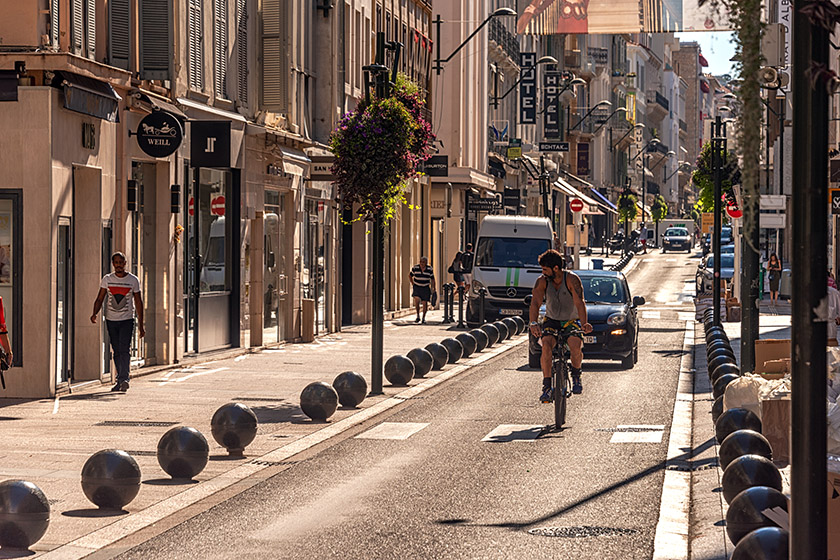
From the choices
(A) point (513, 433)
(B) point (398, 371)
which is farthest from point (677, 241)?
(A) point (513, 433)

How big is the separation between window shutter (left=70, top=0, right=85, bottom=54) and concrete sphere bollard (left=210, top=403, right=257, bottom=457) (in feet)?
24.7

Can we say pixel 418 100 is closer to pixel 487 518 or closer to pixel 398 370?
pixel 398 370

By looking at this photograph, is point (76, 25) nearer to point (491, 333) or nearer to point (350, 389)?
point (350, 389)

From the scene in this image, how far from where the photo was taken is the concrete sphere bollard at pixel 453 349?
80.3 feet

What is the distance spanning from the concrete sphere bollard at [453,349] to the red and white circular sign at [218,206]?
461 centimetres

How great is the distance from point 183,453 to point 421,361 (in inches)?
405

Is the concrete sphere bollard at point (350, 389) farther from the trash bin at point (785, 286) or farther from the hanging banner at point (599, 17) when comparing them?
the trash bin at point (785, 286)

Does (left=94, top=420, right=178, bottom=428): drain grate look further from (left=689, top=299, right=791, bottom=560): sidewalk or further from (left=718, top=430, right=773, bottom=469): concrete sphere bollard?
(left=718, top=430, right=773, bottom=469): concrete sphere bollard

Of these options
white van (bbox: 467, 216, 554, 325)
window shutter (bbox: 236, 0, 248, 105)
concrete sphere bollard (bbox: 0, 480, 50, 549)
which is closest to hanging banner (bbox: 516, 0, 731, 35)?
window shutter (bbox: 236, 0, 248, 105)

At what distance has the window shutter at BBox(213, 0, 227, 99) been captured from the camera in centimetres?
2519

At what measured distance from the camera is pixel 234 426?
12992 millimetres

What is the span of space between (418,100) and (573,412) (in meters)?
6.21

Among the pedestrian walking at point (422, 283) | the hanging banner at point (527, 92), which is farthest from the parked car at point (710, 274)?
the hanging banner at point (527, 92)

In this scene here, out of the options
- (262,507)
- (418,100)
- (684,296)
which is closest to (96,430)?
(262,507)
